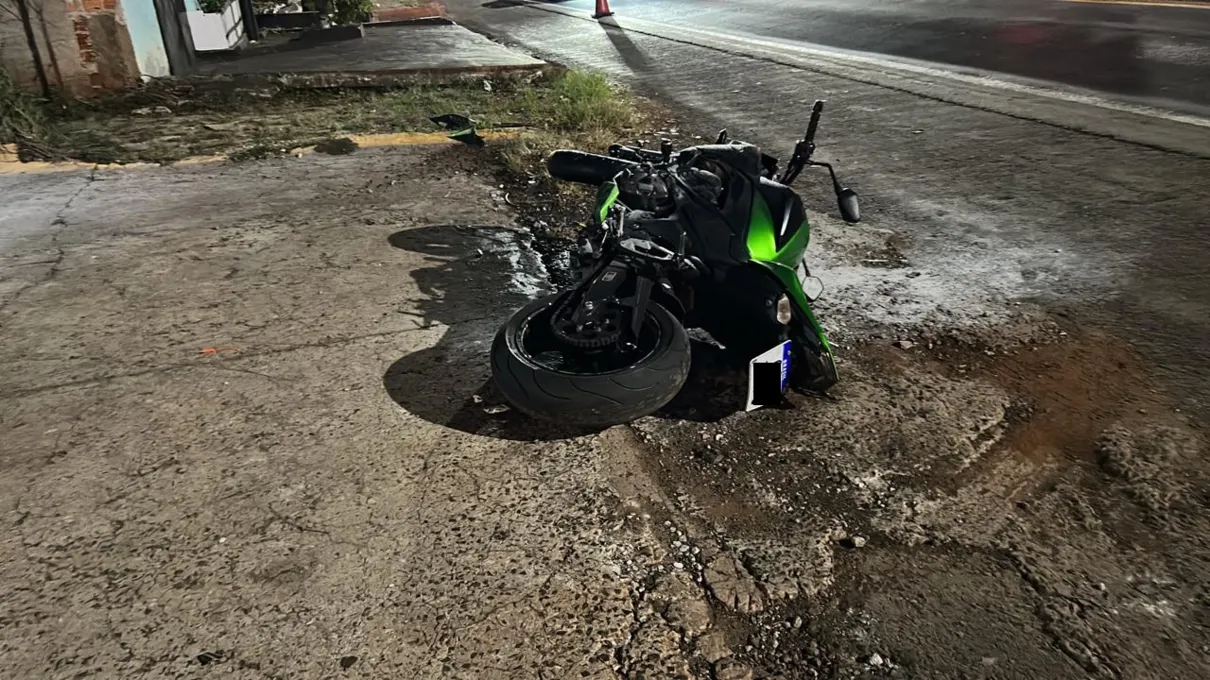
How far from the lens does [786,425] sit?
2928 millimetres

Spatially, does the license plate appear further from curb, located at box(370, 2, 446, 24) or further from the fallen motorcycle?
curb, located at box(370, 2, 446, 24)

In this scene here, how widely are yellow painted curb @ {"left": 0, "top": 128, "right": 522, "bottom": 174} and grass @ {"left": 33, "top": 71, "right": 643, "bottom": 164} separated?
4.8 inches

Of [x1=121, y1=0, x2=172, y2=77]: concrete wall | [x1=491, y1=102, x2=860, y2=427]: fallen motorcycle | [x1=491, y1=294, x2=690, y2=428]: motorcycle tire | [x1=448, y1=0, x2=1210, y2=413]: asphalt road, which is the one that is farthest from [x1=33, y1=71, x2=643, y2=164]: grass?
[x1=491, y1=294, x2=690, y2=428]: motorcycle tire

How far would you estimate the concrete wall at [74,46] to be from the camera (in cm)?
662

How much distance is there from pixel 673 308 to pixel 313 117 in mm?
5474

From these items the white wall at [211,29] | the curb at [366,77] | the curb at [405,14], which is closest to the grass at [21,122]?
the curb at [366,77]

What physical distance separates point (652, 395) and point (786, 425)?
63 cm

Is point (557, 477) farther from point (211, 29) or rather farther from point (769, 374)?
point (211, 29)

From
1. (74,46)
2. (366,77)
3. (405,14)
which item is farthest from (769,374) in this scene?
(405,14)

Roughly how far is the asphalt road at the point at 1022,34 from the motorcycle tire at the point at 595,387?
7.31 meters

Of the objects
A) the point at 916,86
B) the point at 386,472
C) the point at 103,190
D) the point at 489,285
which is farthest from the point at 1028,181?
the point at 103,190

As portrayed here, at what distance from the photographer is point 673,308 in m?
3.11

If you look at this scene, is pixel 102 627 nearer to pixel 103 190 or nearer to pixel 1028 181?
pixel 103 190

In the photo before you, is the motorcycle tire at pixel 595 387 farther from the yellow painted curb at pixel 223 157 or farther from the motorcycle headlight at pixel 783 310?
the yellow painted curb at pixel 223 157
